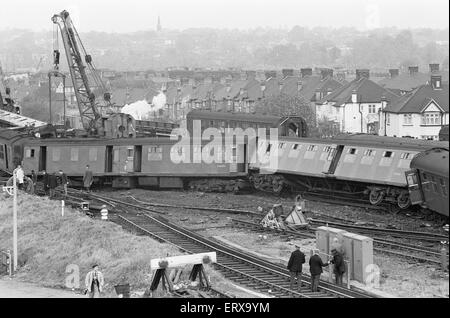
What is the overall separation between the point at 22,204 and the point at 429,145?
17.9 meters

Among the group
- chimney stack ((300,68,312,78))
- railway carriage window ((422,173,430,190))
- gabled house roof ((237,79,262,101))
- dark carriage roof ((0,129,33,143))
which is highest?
chimney stack ((300,68,312,78))

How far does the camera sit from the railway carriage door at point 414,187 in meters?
31.0

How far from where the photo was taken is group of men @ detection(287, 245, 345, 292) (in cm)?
2252

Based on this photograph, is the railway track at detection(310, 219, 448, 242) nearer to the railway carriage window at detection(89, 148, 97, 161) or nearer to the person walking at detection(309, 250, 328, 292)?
the person walking at detection(309, 250, 328, 292)

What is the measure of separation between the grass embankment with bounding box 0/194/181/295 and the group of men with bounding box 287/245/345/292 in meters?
4.11

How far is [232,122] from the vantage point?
53.5 m

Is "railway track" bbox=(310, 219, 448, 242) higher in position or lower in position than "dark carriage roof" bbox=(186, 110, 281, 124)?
lower

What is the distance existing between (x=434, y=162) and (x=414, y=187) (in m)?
2.67

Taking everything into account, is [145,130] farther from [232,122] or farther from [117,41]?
[117,41]

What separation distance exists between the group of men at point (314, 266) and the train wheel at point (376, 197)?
1275 cm

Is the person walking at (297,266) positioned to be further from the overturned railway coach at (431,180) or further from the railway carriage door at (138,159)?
the railway carriage door at (138,159)

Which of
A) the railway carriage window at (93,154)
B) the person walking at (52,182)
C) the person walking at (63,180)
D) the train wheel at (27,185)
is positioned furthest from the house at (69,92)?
the person walking at (52,182)

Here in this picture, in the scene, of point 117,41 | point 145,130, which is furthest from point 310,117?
point 117,41

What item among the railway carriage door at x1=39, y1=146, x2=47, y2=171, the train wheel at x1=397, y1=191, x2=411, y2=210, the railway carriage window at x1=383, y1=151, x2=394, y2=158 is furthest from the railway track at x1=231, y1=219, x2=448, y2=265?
the railway carriage door at x1=39, y1=146, x2=47, y2=171
